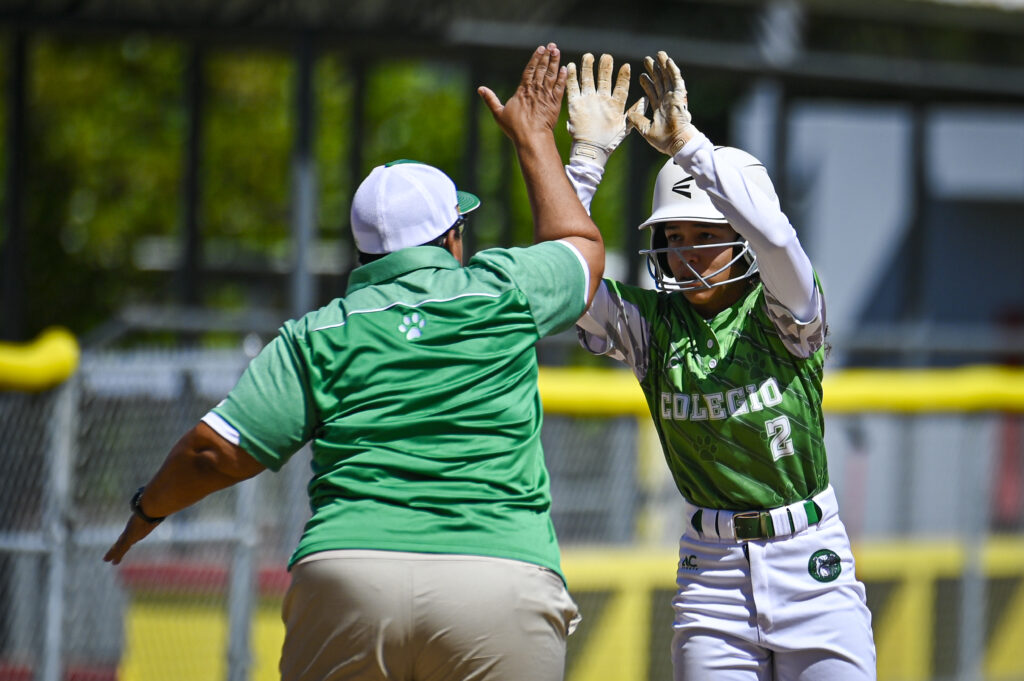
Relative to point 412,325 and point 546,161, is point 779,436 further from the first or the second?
point 412,325

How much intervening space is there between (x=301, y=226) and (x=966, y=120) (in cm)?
766

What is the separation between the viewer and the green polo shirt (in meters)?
3.00

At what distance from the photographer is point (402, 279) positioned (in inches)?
124

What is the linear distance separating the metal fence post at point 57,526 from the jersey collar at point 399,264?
2533 mm

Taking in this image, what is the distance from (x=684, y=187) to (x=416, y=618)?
141 cm

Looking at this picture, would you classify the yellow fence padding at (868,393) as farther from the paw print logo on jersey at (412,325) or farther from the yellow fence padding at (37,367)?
the paw print logo on jersey at (412,325)

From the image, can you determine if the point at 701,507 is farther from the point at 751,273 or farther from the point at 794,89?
the point at 794,89

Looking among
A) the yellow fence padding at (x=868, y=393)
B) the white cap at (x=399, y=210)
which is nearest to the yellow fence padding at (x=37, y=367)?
the yellow fence padding at (x=868, y=393)

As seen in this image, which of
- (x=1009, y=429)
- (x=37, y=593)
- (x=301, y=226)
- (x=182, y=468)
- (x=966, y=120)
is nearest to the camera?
(x=182, y=468)

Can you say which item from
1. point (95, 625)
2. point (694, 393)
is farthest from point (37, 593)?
point (694, 393)

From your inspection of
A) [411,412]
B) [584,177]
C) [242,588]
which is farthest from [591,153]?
[242,588]

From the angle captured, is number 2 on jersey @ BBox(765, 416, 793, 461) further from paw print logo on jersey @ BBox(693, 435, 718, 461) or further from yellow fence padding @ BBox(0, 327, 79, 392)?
yellow fence padding @ BBox(0, 327, 79, 392)

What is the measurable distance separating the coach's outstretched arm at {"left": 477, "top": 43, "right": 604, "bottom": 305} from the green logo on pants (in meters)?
0.92

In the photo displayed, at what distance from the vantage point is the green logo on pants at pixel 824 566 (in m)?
3.50
